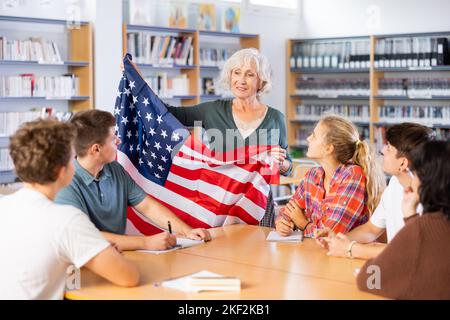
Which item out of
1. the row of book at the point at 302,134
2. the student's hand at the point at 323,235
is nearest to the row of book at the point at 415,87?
the row of book at the point at 302,134

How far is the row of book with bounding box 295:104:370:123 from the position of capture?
31.6ft

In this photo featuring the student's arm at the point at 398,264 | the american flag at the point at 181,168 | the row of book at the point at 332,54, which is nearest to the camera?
the student's arm at the point at 398,264

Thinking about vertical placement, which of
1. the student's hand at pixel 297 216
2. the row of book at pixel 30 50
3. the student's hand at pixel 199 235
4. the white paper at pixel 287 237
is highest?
the row of book at pixel 30 50

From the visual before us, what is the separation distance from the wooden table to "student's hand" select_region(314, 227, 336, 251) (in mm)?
30

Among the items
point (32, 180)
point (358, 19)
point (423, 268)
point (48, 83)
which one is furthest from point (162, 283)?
point (358, 19)

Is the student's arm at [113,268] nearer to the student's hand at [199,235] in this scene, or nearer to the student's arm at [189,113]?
the student's hand at [199,235]

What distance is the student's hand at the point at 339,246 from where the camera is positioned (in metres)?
2.98

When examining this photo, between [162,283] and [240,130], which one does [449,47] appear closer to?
[240,130]

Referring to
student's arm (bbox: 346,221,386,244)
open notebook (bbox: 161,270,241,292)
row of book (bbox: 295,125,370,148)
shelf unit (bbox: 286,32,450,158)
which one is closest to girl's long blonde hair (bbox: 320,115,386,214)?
student's arm (bbox: 346,221,386,244)

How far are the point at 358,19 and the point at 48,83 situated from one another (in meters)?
4.53

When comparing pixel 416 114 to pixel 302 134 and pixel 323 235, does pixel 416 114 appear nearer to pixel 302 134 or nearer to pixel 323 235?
pixel 302 134

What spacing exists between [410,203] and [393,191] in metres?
0.54

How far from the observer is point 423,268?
2311 mm

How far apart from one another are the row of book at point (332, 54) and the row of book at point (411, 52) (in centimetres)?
24
